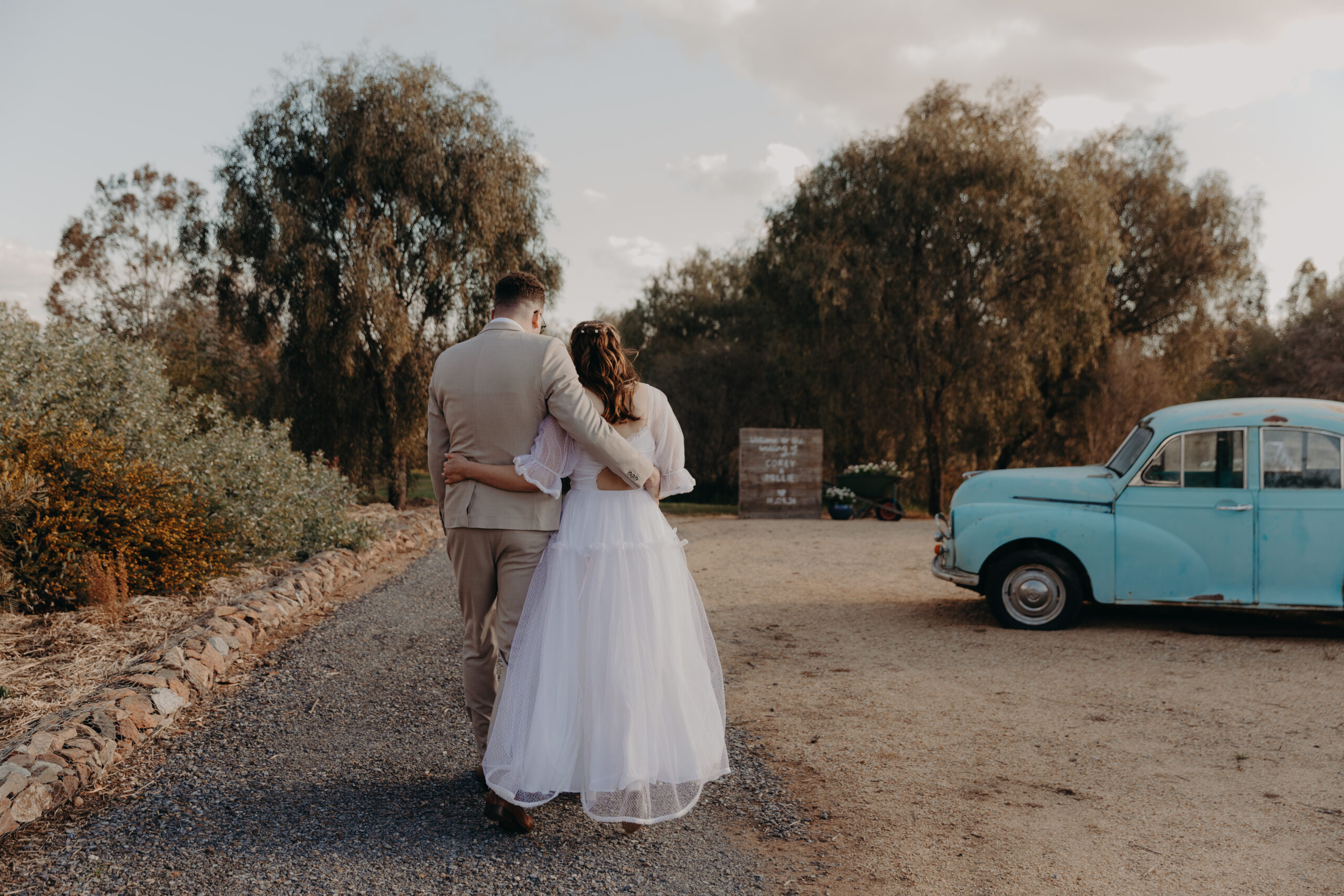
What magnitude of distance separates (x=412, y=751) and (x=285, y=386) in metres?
13.7

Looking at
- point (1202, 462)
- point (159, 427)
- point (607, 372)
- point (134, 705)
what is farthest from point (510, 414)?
point (159, 427)

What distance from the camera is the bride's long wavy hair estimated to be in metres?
3.56

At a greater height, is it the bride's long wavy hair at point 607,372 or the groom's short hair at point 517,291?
the groom's short hair at point 517,291

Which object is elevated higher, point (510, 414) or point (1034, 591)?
point (510, 414)

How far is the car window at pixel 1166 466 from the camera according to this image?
23.0 ft

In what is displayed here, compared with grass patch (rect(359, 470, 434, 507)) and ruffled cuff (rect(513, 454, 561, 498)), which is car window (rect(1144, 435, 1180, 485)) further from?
grass patch (rect(359, 470, 434, 507))

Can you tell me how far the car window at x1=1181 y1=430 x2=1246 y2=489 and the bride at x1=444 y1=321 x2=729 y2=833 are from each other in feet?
17.0

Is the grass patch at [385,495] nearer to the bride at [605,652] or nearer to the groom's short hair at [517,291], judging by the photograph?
the groom's short hair at [517,291]

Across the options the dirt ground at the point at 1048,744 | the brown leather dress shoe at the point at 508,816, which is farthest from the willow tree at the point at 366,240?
the brown leather dress shoe at the point at 508,816

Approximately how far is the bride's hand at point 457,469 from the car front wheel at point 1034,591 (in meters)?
5.18

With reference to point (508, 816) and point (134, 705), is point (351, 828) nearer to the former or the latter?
point (508, 816)

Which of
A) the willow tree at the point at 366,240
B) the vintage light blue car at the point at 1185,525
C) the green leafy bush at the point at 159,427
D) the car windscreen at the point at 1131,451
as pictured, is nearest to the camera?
the vintage light blue car at the point at 1185,525

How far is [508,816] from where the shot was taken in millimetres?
3400

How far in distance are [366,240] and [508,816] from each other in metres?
14.5
